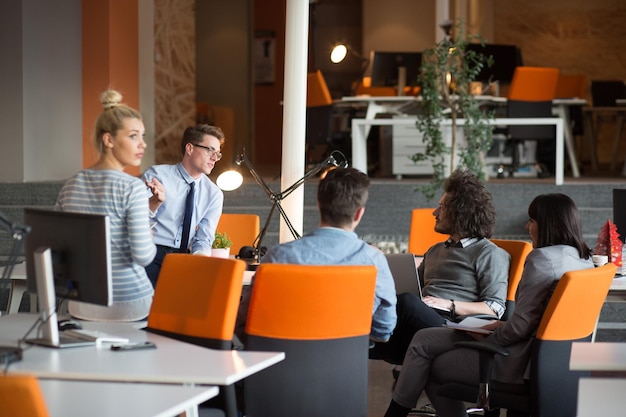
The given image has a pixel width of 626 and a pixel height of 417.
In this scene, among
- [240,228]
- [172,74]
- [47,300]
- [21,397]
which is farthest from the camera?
[172,74]

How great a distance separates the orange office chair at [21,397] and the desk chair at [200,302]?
1.31 m

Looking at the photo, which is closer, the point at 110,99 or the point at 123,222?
the point at 123,222

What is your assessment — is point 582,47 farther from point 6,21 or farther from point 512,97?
point 6,21

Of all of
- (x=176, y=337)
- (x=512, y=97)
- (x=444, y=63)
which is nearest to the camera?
(x=176, y=337)

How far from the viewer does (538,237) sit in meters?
3.91

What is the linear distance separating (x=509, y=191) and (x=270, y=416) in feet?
18.8

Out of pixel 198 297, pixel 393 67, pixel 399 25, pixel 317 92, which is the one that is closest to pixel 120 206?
pixel 198 297

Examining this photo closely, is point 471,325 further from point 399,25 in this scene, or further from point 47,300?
point 399,25

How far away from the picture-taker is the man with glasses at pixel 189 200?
502 cm

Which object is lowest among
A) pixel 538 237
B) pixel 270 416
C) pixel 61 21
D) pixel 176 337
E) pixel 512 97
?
pixel 270 416

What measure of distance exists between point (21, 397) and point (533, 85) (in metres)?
8.60

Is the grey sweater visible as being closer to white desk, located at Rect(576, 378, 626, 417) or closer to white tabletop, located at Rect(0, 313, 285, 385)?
white tabletop, located at Rect(0, 313, 285, 385)

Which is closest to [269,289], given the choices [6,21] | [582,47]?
[6,21]

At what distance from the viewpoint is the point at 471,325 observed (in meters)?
4.07
